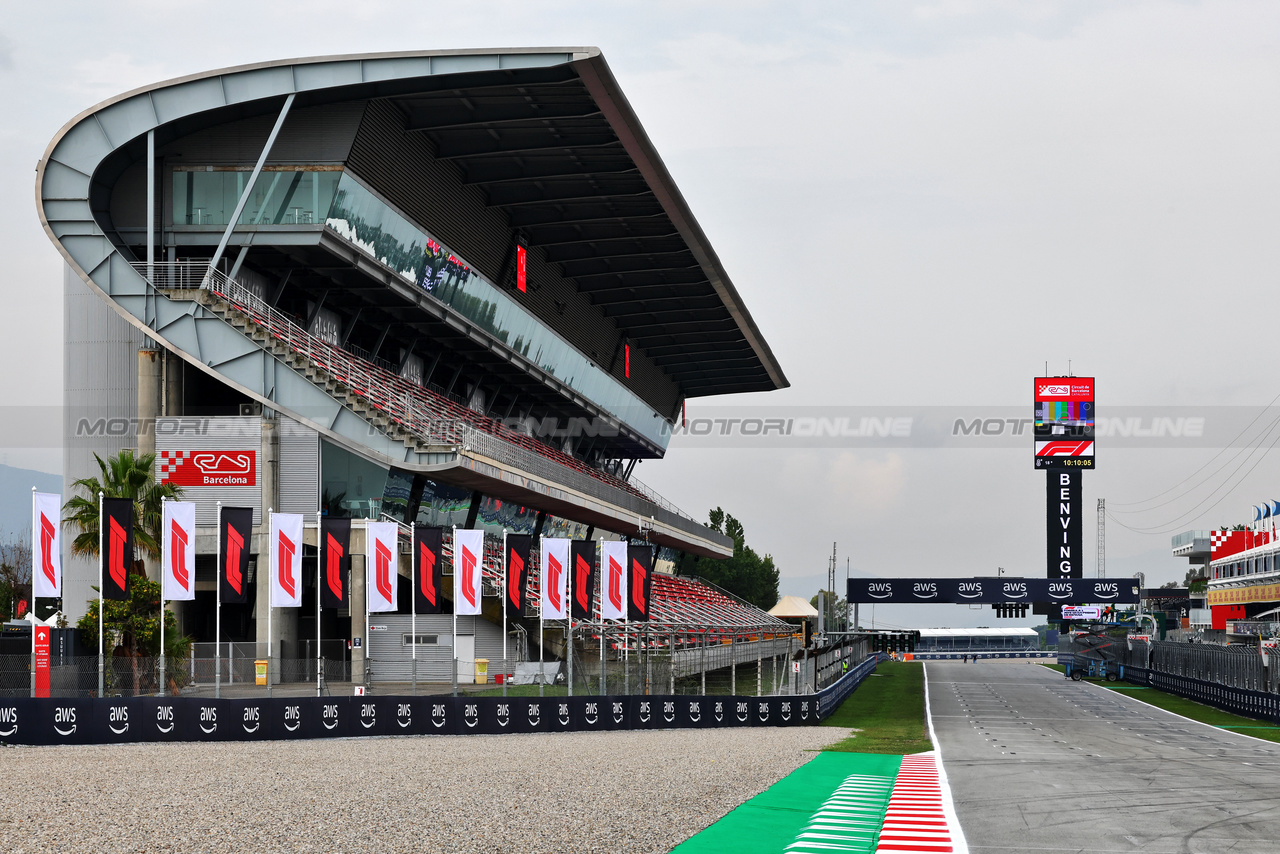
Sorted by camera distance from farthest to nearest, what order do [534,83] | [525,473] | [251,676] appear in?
[525,473] → [534,83] → [251,676]

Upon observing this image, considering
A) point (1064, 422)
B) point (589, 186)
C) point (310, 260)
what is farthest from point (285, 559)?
point (1064, 422)

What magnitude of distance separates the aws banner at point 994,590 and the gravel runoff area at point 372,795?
133ft

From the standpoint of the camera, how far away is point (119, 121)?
127ft

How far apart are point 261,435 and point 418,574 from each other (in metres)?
8.24

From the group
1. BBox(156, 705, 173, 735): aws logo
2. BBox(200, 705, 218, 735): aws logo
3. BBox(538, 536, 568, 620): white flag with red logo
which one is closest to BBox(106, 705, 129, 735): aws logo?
BBox(156, 705, 173, 735): aws logo

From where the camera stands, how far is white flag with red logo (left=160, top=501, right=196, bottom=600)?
30875 millimetres

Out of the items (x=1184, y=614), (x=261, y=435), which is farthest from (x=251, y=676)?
(x=1184, y=614)

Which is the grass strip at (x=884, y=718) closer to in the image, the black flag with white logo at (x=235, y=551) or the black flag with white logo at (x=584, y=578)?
the black flag with white logo at (x=584, y=578)

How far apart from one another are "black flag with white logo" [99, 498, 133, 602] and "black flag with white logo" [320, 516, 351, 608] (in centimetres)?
475

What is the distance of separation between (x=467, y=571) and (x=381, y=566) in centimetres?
245

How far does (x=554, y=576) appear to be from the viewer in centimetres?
3656

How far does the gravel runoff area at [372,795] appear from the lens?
14680 millimetres

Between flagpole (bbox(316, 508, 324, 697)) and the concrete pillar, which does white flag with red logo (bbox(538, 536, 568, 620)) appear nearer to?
flagpole (bbox(316, 508, 324, 697))

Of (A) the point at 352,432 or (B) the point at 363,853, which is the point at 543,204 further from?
(B) the point at 363,853
